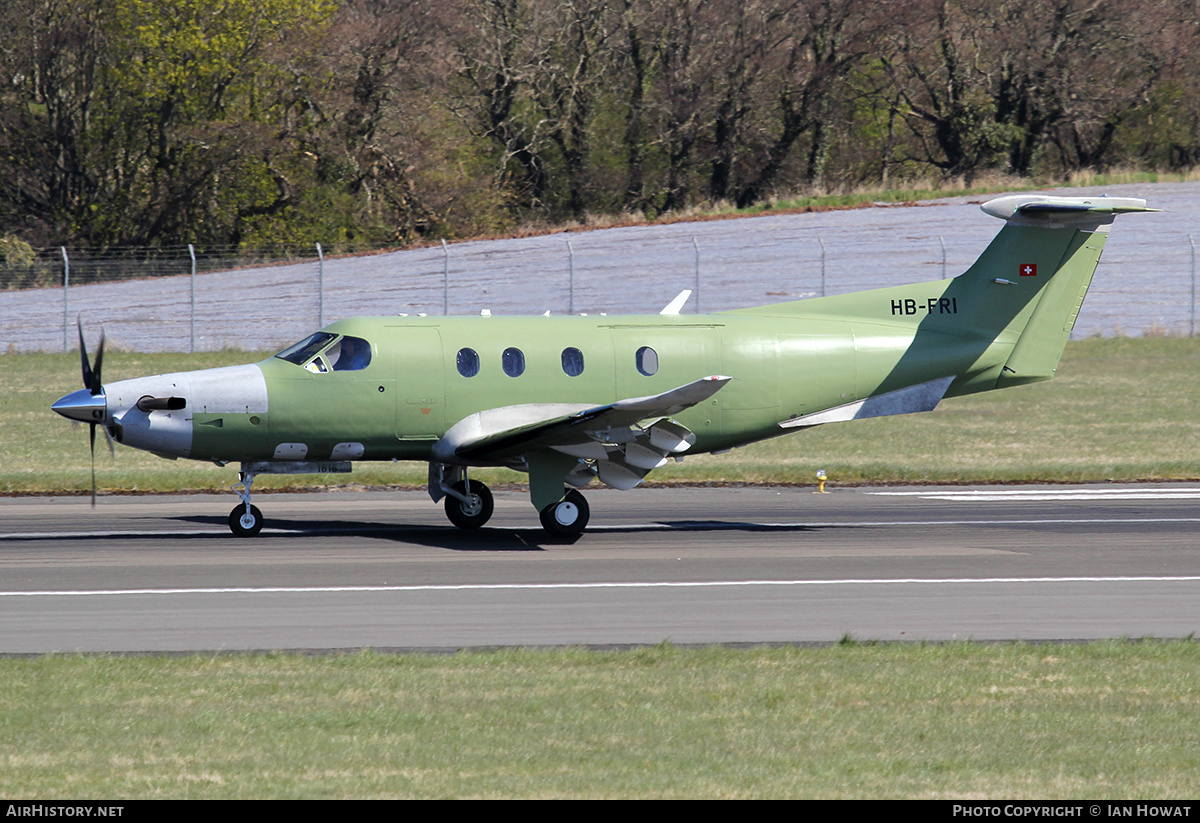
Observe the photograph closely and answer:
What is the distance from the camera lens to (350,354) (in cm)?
1791

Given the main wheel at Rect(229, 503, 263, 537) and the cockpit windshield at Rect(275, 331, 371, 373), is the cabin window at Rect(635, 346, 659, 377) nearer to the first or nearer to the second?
the cockpit windshield at Rect(275, 331, 371, 373)

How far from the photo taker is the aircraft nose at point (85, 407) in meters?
16.5

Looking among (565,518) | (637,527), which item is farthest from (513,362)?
(637,527)

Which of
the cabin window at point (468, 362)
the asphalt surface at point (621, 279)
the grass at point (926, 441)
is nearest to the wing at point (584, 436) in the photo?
the cabin window at point (468, 362)

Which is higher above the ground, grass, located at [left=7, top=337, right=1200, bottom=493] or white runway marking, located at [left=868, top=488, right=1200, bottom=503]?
grass, located at [left=7, top=337, right=1200, bottom=493]

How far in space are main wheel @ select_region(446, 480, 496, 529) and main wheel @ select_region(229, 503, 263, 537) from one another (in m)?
2.61

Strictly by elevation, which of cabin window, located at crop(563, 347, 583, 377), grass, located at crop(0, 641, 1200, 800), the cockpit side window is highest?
the cockpit side window

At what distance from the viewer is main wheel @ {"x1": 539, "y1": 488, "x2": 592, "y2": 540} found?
17.7 m

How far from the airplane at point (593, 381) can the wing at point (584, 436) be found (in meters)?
0.03

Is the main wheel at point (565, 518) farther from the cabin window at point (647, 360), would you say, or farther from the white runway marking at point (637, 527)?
the cabin window at point (647, 360)

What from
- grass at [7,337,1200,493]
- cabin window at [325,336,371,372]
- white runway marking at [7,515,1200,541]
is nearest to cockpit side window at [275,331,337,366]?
cabin window at [325,336,371,372]

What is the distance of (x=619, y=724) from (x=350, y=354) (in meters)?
10.2

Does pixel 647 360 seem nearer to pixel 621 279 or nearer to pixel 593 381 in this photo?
pixel 593 381

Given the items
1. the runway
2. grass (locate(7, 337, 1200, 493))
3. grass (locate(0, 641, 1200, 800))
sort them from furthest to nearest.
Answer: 1. grass (locate(7, 337, 1200, 493))
2. the runway
3. grass (locate(0, 641, 1200, 800))
